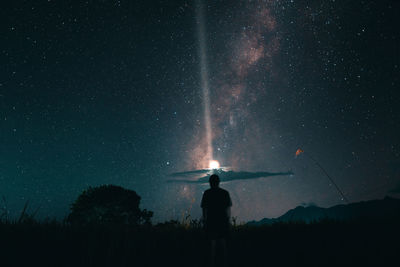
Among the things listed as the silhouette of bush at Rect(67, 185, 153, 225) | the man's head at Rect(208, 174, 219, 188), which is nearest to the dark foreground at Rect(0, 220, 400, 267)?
the man's head at Rect(208, 174, 219, 188)

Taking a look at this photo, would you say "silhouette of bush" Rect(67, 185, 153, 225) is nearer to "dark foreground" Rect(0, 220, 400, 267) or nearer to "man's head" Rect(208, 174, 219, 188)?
"dark foreground" Rect(0, 220, 400, 267)

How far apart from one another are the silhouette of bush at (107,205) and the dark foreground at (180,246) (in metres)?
→ 16.3

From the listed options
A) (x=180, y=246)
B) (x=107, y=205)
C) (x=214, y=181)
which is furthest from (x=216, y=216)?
(x=107, y=205)

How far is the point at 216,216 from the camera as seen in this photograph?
5605 mm

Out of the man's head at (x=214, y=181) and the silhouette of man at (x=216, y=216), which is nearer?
the silhouette of man at (x=216, y=216)

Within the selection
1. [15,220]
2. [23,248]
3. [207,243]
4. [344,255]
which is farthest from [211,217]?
[15,220]

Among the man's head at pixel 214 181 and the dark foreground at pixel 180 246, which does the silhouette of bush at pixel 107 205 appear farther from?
the man's head at pixel 214 181

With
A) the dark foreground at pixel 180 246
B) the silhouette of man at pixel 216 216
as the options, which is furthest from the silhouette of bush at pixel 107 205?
the silhouette of man at pixel 216 216

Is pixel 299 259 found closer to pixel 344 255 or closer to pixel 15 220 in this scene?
pixel 344 255

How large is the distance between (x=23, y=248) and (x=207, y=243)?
4.23 meters

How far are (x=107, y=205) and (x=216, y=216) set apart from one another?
66.3 feet

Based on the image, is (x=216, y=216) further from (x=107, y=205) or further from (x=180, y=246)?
(x=107, y=205)

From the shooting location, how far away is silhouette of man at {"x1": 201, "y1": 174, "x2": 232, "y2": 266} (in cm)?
559

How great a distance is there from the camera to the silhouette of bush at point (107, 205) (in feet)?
74.0
